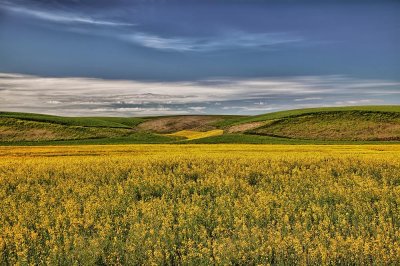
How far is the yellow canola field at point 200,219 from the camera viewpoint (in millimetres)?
8086

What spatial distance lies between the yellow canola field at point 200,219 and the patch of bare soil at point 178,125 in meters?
75.8

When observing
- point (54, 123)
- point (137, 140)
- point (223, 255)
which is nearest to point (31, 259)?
point (223, 255)

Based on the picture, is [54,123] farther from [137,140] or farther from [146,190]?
[146,190]

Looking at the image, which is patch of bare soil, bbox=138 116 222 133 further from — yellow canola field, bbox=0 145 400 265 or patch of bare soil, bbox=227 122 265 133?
yellow canola field, bbox=0 145 400 265

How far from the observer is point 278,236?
8766mm

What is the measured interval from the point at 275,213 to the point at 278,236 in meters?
2.41

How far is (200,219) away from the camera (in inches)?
420

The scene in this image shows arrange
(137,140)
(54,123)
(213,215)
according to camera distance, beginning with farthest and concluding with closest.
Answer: (54,123) < (137,140) < (213,215)

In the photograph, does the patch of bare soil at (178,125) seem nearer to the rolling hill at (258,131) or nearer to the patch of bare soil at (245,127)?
the rolling hill at (258,131)

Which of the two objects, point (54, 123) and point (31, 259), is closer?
point (31, 259)

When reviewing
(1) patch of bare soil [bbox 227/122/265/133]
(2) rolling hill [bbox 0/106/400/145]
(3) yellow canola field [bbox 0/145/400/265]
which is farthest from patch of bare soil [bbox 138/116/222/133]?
(3) yellow canola field [bbox 0/145/400/265]

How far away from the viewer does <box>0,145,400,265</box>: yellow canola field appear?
8086 millimetres

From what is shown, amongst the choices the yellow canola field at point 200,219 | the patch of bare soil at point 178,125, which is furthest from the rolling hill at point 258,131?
the yellow canola field at point 200,219

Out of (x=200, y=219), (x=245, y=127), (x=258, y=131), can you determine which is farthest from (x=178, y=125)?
(x=200, y=219)
